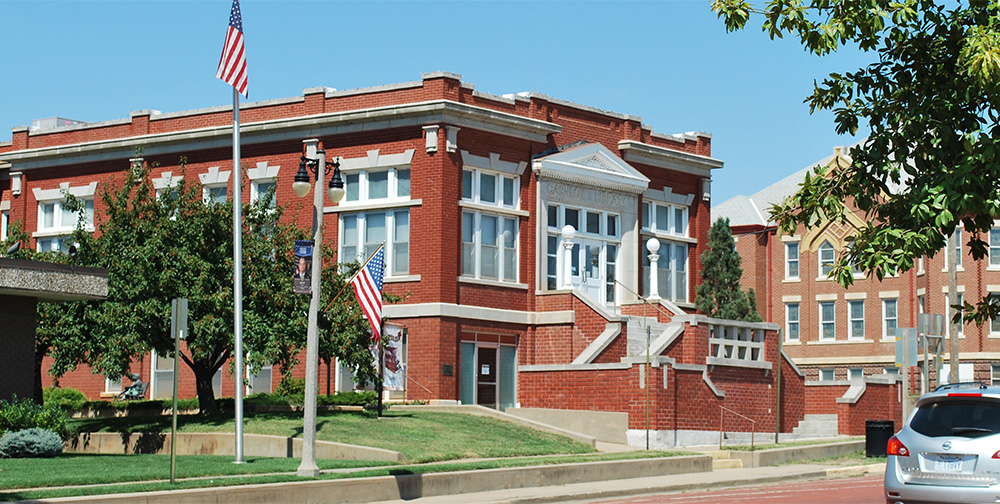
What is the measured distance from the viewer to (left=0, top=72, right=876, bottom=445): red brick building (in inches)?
1331

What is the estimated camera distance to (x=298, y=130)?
37.8 metres

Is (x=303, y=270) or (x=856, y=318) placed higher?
(x=856, y=318)

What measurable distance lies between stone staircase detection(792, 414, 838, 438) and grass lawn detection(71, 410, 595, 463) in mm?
11646

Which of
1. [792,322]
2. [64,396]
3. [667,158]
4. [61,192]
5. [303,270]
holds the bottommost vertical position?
[64,396]

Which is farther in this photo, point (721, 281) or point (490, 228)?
point (721, 281)

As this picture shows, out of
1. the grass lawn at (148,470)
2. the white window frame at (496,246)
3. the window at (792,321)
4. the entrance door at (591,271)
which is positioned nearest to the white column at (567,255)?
the entrance door at (591,271)

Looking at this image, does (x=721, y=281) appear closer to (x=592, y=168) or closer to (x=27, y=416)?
(x=592, y=168)

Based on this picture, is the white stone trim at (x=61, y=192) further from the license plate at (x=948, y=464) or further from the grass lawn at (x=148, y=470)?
the license plate at (x=948, y=464)

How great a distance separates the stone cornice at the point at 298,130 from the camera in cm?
3544

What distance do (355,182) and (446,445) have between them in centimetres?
1286

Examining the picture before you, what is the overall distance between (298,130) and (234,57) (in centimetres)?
1178

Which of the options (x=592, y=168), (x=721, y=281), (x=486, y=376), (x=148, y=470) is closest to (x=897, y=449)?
(x=148, y=470)

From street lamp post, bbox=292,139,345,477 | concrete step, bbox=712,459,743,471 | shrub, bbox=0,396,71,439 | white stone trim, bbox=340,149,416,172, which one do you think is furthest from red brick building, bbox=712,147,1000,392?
shrub, bbox=0,396,71,439

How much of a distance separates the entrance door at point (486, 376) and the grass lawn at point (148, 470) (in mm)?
10124
